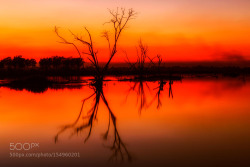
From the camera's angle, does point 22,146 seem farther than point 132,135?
No

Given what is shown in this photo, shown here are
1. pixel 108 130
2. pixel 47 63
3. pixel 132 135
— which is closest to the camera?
pixel 132 135

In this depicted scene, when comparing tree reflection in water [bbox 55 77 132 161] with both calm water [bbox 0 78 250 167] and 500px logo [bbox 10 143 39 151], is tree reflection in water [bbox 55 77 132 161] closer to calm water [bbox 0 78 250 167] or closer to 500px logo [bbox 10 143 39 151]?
calm water [bbox 0 78 250 167]

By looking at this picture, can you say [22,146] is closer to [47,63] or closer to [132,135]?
[132,135]

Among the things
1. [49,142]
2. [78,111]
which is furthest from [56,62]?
[49,142]

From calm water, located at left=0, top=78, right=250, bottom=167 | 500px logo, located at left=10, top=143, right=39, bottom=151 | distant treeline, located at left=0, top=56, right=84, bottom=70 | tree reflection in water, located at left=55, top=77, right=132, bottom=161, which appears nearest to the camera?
calm water, located at left=0, top=78, right=250, bottom=167

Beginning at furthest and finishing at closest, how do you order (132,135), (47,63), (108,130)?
(47,63) < (108,130) < (132,135)

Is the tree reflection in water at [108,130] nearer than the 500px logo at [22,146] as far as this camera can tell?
Yes

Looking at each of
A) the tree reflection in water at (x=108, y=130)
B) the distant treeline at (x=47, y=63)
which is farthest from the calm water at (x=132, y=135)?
the distant treeline at (x=47, y=63)

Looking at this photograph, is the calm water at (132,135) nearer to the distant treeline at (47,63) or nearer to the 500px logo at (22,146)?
the 500px logo at (22,146)

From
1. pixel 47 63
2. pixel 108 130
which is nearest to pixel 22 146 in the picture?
pixel 108 130

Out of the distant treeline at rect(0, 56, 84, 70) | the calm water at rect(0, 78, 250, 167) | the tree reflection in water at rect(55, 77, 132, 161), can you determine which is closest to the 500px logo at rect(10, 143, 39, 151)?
the calm water at rect(0, 78, 250, 167)

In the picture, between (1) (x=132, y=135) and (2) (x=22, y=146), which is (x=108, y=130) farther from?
(2) (x=22, y=146)

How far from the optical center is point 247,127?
1085 centimetres

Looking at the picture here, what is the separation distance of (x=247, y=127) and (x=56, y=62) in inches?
3716
